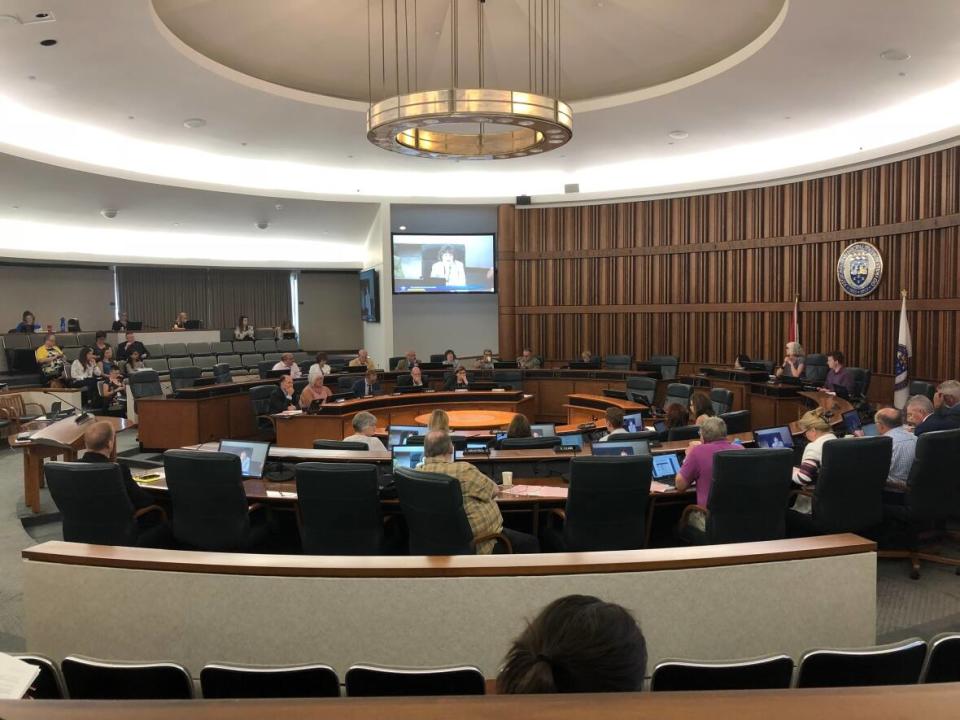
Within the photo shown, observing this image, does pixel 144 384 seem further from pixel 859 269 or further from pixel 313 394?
pixel 859 269

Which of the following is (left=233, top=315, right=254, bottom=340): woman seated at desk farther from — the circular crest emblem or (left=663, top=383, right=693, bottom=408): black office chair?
the circular crest emblem

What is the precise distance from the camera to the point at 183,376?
11352 mm

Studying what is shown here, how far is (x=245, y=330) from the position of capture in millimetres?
18172

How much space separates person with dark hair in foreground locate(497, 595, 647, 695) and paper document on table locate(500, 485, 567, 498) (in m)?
3.25

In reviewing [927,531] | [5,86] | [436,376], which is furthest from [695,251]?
[5,86]

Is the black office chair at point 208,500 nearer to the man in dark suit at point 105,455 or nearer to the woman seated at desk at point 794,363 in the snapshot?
the man in dark suit at point 105,455

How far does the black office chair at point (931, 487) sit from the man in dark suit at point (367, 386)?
749 cm

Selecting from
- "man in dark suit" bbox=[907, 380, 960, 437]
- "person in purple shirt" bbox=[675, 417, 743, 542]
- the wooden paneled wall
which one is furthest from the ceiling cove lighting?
"man in dark suit" bbox=[907, 380, 960, 437]

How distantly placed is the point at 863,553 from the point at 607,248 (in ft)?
40.6

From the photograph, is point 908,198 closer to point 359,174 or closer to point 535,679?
point 359,174

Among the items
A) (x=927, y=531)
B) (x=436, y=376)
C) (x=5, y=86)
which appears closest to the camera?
(x=927, y=531)

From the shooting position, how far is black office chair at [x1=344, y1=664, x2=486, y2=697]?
194 centimetres

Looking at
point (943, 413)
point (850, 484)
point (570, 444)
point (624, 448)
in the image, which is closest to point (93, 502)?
point (570, 444)

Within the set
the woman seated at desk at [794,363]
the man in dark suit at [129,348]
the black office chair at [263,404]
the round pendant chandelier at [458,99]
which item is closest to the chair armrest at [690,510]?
the round pendant chandelier at [458,99]
